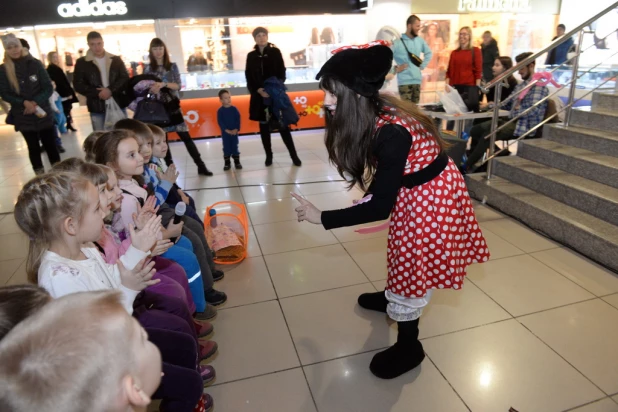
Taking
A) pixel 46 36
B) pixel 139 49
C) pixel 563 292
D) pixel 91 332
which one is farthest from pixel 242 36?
pixel 91 332

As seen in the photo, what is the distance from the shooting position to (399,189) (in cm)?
162

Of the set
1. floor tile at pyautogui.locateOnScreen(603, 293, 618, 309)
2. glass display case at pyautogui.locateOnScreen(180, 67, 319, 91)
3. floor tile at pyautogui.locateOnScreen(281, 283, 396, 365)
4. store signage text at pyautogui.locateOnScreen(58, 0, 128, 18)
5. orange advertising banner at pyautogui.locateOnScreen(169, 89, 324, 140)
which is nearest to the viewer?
floor tile at pyautogui.locateOnScreen(281, 283, 396, 365)

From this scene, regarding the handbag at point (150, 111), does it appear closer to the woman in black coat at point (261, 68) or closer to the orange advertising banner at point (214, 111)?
the woman in black coat at point (261, 68)

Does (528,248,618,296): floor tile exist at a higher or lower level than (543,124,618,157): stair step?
lower

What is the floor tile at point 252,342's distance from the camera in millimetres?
1911

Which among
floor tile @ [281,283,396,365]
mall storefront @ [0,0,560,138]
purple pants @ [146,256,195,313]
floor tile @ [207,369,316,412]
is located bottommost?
floor tile @ [207,369,316,412]

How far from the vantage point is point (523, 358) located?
6.25 feet

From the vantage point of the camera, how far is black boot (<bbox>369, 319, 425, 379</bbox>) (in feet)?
5.97

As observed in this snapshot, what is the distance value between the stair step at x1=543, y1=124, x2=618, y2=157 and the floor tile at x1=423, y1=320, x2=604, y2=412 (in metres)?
2.04

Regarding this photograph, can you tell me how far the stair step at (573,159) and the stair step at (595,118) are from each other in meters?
0.28

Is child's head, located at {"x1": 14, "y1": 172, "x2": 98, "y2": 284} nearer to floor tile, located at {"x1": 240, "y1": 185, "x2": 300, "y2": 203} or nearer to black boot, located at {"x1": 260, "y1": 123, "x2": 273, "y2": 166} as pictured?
floor tile, located at {"x1": 240, "y1": 185, "x2": 300, "y2": 203}

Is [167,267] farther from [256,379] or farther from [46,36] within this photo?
[46,36]

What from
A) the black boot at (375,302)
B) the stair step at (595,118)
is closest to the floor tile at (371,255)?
the black boot at (375,302)

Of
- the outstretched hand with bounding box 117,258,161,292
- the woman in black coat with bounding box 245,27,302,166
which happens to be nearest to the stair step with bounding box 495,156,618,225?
the woman in black coat with bounding box 245,27,302,166
